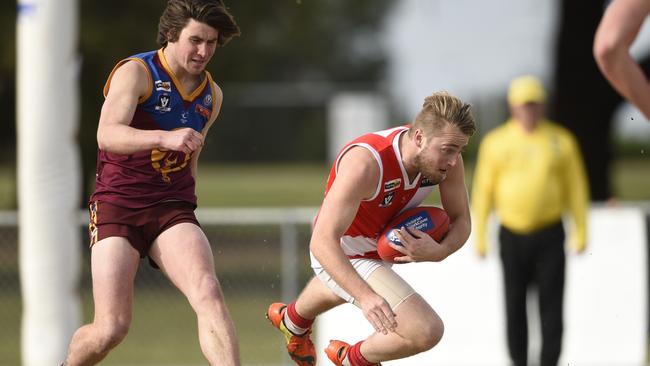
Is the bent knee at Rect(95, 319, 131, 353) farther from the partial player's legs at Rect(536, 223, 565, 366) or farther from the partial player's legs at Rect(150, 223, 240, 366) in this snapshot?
the partial player's legs at Rect(536, 223, 565, 366)

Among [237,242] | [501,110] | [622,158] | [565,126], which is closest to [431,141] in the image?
[237,242]

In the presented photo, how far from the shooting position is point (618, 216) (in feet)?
33.0

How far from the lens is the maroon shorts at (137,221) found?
18.2 ft

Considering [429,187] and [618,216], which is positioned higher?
[429,187]

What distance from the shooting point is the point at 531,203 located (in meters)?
8.41

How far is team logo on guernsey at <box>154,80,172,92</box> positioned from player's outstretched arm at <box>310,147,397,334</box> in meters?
0.89

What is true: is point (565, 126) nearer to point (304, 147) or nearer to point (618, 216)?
point (618, 216)

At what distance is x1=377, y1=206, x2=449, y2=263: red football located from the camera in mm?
5816

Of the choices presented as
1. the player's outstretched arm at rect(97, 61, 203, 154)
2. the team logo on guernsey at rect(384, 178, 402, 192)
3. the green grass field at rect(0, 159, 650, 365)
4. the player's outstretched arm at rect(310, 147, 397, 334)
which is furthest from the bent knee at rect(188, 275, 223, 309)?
the green grass field at rect(0, 159, 650, 365)

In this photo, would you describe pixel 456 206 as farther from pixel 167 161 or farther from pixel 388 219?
pixel 167 161

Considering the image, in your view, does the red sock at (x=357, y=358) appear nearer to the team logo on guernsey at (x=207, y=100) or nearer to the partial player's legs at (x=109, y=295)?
the partial player's legs at (x=109, y=295)

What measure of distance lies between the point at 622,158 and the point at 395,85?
12998 millimetres

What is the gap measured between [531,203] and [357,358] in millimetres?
2695

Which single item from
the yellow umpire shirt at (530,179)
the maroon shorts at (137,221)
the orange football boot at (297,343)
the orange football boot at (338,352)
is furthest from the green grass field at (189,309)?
the maroon shorts at (137,221)
